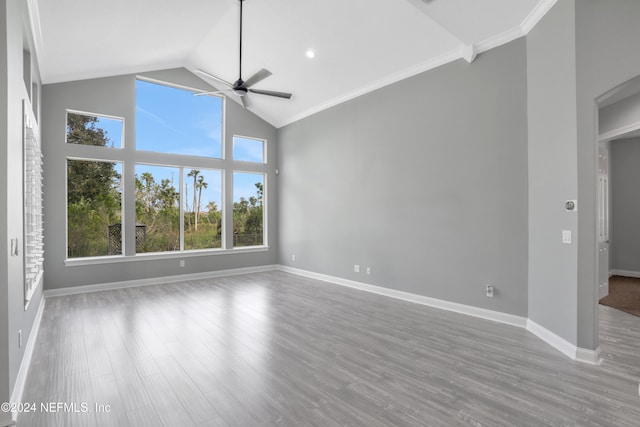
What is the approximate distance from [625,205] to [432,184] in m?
5.16

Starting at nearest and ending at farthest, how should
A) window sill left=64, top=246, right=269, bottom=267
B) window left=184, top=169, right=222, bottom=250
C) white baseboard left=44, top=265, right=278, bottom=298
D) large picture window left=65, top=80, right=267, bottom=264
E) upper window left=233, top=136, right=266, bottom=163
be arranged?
white baseboard left=44, top=265, right=278, bottom=298
window sill left=64, top=246, right=269, bottom=267
large picture window left=65, top=80, right=267, bottom=264
window left=184, top=169, right=222, bottom=250
upper window left=233, top=136, right=266, bottom=163

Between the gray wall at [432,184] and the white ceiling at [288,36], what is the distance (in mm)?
343

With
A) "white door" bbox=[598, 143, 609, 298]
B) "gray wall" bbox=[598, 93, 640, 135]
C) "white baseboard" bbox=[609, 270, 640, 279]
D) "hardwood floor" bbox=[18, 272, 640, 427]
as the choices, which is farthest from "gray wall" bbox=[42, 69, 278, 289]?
"white baseboard" bbox=[609, 270, 640, 279]

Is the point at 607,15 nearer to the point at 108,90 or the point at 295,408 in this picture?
the point at 295,408

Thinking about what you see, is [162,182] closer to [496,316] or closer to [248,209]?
[248,209]

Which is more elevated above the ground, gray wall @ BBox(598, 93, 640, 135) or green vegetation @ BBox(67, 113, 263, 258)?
gray wall @ BBox(598, 93, 640, 135)

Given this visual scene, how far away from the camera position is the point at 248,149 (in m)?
7.64

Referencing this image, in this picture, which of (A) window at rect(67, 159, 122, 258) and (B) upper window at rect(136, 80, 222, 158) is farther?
(B) upper window at rect(136, 80, 222, 158)

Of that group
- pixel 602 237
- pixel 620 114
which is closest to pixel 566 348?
pixel 602 237

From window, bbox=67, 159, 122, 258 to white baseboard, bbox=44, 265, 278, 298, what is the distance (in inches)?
22.6

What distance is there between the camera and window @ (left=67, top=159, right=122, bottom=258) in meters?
5.56

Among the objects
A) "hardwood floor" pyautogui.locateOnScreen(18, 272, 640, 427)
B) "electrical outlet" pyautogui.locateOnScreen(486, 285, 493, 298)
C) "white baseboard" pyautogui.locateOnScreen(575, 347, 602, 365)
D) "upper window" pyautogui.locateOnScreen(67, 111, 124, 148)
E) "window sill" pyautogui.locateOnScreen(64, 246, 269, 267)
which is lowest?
"hardwood floor" pyautogui.locateOnScreen(18, 272, 640, 427)

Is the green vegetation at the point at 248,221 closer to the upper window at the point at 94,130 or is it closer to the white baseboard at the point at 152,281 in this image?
the white baseboard at the point at 152,281

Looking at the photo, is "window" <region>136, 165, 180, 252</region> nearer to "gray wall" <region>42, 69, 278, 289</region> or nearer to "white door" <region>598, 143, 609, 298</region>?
"gray wall" <region>42, 69, 278, 289</region>
